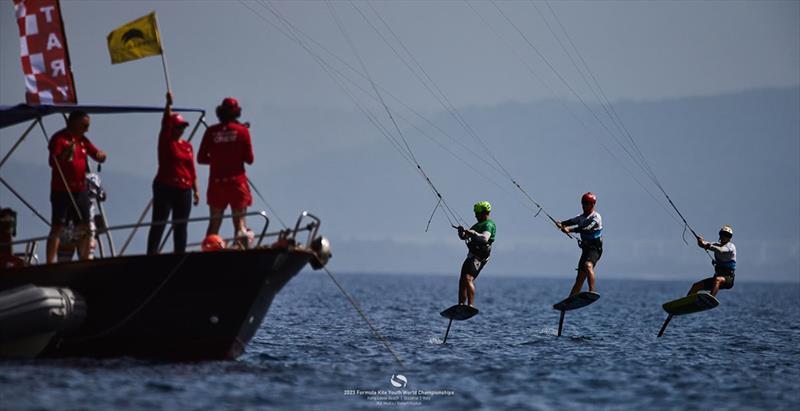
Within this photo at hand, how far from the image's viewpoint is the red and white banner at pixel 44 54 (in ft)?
70.3

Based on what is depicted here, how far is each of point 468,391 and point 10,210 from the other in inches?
348

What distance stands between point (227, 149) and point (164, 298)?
274 centimetres

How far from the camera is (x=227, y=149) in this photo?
67.1 feet

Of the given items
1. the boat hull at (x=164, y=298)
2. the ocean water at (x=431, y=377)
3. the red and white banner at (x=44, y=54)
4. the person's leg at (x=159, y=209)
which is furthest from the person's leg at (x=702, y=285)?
the red and white banner at (x=44, y=54)

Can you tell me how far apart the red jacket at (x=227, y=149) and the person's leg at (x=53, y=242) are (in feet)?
8.68

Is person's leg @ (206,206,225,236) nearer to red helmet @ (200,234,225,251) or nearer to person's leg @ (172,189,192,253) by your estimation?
red helmet @ (200,234,225,251)

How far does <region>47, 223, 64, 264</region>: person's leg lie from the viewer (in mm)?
20344

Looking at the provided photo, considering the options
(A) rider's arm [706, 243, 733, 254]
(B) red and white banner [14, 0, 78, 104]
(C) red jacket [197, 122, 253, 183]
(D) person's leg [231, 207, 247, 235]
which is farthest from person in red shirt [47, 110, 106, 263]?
(A) rider's arm [706, 243, 733, 254]

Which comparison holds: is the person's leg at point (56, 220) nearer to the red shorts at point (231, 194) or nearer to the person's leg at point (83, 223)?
the person's leg at point (83, 223)

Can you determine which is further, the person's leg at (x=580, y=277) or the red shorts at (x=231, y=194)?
the person's leg at (x=580, y=277)

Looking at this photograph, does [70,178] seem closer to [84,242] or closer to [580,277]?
[84,242]

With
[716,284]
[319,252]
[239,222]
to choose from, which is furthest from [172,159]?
[716,284]

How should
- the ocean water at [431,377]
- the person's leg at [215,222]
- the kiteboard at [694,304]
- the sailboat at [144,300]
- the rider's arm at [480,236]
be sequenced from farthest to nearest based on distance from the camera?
1. the kiteboard at [694,304]
2. the rider's arm at [480,236]
3. the person's leg at [215,222]
4. the sailboat at [144,300]
5. the ocean water at [431,377]

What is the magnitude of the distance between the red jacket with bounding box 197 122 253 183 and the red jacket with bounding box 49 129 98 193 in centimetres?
199
